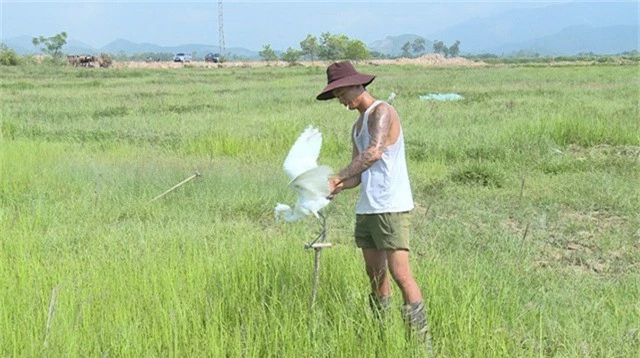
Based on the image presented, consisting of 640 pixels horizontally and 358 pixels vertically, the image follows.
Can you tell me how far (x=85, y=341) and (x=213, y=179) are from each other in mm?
3579

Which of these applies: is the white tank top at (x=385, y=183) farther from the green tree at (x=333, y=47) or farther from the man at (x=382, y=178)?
the green tree at (x=333, y=47)

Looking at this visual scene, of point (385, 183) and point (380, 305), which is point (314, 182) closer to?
point (385, 183)

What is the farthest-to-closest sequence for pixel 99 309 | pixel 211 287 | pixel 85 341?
pixel 211 287 → pixel 99 309 → pixel 85 341

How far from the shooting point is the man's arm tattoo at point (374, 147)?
2.53 metres

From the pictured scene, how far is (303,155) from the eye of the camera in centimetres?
252

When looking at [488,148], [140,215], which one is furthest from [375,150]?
[488,148]

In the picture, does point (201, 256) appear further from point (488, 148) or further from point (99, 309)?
point (488, 148)

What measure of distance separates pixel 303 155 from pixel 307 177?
14 centimetres

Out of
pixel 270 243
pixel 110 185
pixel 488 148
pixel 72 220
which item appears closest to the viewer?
pixel 270 243

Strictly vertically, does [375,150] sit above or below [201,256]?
above

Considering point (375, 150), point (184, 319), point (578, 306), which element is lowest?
point (578, 306)

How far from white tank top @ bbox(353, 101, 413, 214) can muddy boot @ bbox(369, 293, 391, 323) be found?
454mm

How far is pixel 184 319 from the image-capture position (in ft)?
8.52

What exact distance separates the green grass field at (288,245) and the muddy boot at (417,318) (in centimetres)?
9
